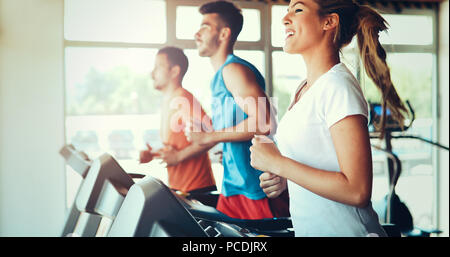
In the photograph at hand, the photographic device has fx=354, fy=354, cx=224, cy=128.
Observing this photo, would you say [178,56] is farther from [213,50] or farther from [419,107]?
[419,107]

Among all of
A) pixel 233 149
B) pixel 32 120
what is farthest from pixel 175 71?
pixel 32 120

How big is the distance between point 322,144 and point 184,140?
2.46 ft

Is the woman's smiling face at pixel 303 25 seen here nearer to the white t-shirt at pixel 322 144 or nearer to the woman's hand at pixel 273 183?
the white t-shirt at pixel 322 144

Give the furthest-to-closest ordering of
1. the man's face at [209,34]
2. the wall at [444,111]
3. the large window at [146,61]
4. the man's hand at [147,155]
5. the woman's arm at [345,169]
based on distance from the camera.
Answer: the wall at [444,111] → the man's hand at [147,155] → the man's face at [209,34] → the large window at [146,61] → the woman's arm at [345,169]

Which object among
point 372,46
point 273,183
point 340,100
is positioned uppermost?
point 372,46

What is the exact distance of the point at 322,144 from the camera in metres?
0.77

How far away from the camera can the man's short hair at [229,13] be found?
1230 mm

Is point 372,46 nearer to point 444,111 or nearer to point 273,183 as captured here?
point 273,183

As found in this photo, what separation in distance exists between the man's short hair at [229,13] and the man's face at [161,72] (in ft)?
0.97

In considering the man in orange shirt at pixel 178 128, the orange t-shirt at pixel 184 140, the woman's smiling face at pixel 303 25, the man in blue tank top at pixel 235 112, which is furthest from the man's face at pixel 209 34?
the woman's smiling face at pixel 303 25

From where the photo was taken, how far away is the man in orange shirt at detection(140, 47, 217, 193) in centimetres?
135

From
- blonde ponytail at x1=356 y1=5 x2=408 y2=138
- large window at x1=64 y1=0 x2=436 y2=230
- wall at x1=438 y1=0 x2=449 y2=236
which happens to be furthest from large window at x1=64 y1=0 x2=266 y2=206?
wall at x1=438 y1=0 x2=449 y2=236
